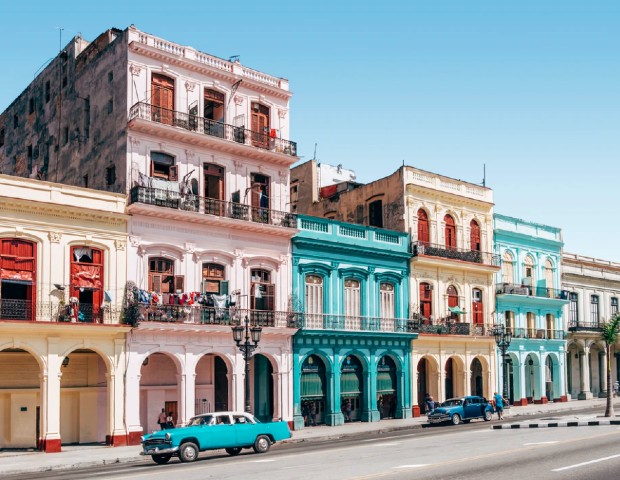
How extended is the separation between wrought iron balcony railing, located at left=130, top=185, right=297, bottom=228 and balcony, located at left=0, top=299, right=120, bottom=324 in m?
4.60

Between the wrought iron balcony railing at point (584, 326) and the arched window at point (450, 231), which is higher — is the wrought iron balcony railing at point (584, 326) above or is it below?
below

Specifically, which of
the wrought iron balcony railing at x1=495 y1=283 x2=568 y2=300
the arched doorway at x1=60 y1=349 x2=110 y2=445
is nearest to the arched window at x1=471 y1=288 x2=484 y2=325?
the wrought iron balcony railing at x1=495 y1=283 x2=568 y2=300

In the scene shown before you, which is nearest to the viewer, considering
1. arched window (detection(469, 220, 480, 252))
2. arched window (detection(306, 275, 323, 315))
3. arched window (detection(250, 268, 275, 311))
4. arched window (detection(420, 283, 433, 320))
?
arched window (detection(250, 268, 275, 311))

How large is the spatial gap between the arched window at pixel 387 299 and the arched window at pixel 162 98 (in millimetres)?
14775

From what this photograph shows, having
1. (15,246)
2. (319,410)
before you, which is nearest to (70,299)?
(15,246)

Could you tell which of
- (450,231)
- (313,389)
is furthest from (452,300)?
(313,389)

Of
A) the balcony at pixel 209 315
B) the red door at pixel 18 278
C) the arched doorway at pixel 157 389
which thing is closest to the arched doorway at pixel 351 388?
the balcony at pixel 209 315

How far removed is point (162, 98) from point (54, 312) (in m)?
10.4

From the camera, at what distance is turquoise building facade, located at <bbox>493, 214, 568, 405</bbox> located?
52.9 metres

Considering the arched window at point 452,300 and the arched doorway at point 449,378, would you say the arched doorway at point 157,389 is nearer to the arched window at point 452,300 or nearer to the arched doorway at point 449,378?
the arched window at point 452,300

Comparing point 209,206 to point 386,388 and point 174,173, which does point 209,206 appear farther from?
point 386,388

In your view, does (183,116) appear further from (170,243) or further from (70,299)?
(70,299)

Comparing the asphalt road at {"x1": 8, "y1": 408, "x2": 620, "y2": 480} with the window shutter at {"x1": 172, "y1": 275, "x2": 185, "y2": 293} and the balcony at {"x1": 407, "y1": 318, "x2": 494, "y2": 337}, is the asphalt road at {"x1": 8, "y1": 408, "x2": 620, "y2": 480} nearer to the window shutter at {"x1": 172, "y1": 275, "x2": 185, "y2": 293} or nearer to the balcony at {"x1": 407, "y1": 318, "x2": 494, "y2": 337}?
the window shutter at {"x1": 172, "y1": 275, "x2": 185, "y2": 293}

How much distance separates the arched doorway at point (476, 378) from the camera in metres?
51.8
